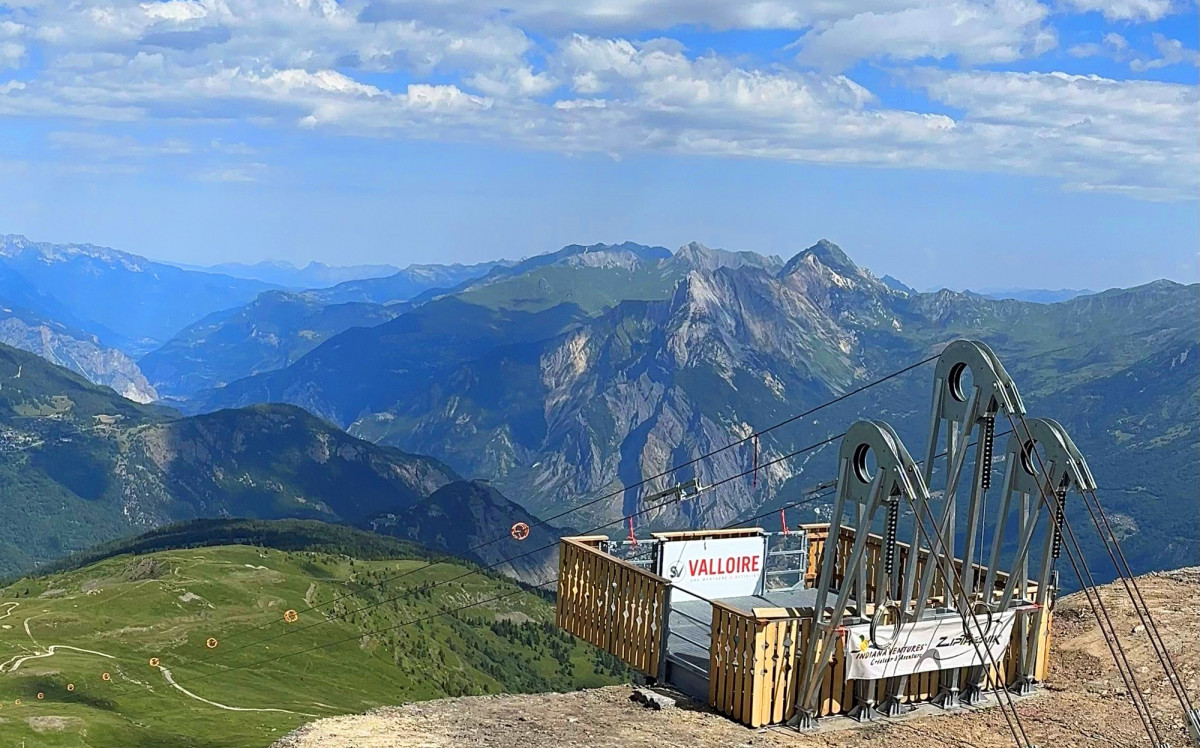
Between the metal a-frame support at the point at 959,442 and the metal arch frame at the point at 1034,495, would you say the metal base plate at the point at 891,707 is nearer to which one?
the metal a-frame support at the point at 959,442

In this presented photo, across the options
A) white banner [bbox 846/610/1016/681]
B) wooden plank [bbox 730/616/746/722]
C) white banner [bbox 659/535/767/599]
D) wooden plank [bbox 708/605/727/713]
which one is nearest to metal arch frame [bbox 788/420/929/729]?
white banner [bbox 846/610/1016/681]

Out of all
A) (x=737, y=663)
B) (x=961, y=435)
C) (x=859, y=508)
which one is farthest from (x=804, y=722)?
(x=961, y=435)

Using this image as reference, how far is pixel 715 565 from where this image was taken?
35.5 metres

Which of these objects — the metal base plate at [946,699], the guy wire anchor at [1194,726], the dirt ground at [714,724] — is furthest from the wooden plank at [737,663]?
the guy wire anchor at [1194,726]

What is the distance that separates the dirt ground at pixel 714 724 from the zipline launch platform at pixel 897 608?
2.50 ft

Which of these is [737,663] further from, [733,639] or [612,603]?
[612,603]

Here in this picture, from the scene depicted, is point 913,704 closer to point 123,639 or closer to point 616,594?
point 616,594

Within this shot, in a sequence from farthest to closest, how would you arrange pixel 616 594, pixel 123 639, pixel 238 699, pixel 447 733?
pixel 123 639 → pixel 238 699 → pixel 616 594 → pixel 447 733

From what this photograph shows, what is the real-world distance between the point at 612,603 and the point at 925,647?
323 inches

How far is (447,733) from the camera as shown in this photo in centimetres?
2662

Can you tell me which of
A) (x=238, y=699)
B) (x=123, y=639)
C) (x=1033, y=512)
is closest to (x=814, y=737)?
(x=1033, y=512)

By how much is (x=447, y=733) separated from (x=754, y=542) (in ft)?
41.0

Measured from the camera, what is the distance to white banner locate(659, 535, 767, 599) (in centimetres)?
3450

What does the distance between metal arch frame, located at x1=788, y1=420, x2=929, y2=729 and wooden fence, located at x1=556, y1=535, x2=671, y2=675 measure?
425cm
